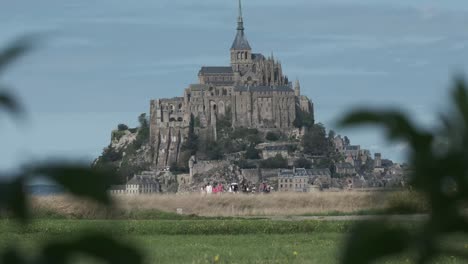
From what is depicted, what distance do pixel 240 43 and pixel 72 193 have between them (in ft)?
579

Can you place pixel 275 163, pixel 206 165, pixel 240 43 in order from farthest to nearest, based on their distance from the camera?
1. pixel 240 43
2. pixel 275 163
3. pixel 206 165

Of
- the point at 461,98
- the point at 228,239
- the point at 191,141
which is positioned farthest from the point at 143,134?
the point at 461,98

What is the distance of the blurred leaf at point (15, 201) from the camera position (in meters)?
1.43

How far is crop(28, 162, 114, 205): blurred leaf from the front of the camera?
Result: 141 cm

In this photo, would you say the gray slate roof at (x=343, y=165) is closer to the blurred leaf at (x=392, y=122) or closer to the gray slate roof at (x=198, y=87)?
the gray slate roof at (x=198, y=87)

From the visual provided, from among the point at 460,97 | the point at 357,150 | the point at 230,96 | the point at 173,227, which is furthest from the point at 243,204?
the point at 357,150

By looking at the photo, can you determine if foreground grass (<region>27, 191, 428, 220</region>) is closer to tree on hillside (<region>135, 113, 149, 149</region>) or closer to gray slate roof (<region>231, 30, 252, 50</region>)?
tree on hillside (<region>135, 113, 149, 149</region>)

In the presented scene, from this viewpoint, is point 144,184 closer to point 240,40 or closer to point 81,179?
point 240,40

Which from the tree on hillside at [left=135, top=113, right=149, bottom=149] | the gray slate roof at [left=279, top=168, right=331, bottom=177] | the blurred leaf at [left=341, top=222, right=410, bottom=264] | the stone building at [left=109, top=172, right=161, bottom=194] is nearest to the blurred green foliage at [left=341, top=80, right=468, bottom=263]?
the blurred leaf at [left=341, top=222, right=410, bottom=264]

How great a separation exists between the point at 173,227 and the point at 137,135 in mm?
142574

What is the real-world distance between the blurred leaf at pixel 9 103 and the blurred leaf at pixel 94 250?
219 mm

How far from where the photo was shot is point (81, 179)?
1409 millimetres

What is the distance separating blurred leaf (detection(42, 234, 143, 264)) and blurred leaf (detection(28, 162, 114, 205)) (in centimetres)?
5

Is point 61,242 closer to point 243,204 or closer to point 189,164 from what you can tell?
point 243,204
